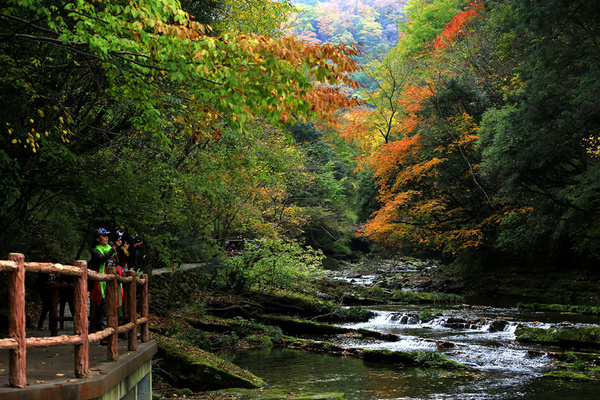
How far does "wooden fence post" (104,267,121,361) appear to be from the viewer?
5.87 metres

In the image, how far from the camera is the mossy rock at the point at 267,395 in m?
8.50

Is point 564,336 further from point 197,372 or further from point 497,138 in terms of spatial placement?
point 197,372

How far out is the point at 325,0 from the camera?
147625 mm

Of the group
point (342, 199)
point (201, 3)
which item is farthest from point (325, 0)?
point (201, 3)

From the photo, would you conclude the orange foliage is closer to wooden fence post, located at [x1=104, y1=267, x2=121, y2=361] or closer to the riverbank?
the riverbank

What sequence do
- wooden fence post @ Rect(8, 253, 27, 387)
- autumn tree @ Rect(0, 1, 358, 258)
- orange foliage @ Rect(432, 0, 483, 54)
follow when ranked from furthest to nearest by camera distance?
orange foliage @ Rect(432, 0, 483, 54) → autumn tree @ Rect(0, 1, 358, 258) → wooden fence post @ Rect(8, 253, 27, 387)

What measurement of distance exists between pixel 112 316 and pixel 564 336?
42.8 ft

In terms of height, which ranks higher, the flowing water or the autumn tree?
the autumn tree

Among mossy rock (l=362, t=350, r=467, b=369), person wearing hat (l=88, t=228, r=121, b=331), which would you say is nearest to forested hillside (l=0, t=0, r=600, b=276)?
person wearing hat (l=88, t=228, r=121, b=331)

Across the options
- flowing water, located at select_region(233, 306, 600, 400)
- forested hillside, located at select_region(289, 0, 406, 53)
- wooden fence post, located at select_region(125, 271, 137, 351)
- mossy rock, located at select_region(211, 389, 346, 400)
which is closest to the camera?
wooden fence post, located at select_region(125, 271, 137, 351)

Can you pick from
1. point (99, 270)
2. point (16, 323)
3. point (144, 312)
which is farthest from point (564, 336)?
point (16, 323)

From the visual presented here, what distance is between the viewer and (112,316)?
19.3 feet

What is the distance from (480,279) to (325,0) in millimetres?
134727

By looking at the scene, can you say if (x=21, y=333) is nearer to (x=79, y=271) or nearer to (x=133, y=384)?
(x=79, y=271)
